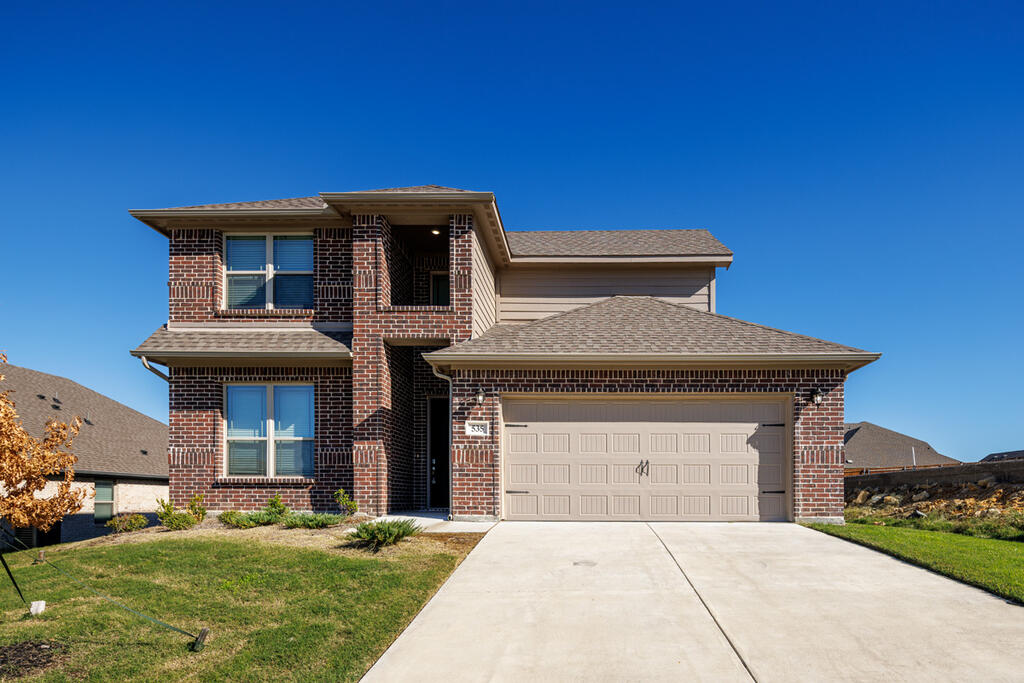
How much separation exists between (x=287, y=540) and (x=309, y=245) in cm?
627

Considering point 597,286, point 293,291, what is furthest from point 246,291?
point 597,286

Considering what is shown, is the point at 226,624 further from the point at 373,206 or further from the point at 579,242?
the point at 579,242

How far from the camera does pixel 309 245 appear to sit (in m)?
15.1

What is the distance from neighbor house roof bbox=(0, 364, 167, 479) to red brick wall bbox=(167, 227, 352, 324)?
298 inches

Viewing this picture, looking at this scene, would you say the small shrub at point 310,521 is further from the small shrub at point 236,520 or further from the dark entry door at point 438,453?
the dark entry door at point 438,453

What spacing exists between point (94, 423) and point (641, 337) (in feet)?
60.7

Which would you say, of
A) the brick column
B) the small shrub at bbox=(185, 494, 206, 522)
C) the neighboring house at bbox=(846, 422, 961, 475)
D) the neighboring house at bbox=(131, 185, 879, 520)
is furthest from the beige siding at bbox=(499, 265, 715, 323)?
the neighboring house at bbox=(846, 422, 961, 475)

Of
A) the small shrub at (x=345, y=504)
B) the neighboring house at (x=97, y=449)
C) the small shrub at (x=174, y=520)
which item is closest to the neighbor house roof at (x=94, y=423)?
the neighboring house at (x=97, y=449)

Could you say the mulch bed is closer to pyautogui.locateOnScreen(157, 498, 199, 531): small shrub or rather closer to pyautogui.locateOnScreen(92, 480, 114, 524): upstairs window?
pyautogui.locateOnScreen(157, 498, 199, 531): small shrub

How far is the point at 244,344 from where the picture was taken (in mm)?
14344

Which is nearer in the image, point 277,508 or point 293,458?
point 277,508

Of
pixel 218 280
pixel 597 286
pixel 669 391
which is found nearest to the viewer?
pixel 669 391

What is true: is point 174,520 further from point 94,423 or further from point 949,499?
point 949,499

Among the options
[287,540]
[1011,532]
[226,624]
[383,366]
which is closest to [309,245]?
[383,366]
